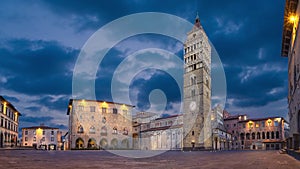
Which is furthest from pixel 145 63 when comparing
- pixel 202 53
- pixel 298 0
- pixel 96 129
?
pixel 202 53

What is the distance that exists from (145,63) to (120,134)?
4326cm

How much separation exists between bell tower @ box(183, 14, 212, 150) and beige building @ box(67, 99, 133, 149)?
15126mm

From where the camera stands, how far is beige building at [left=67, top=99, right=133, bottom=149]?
58406mm

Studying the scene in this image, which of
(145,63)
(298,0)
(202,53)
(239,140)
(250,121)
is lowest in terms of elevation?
(239,140)

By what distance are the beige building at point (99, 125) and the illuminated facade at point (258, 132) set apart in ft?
129

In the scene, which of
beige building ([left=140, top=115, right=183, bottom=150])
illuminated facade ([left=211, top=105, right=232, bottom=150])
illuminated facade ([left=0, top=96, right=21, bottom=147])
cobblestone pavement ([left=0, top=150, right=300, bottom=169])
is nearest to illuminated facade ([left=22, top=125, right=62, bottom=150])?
illuminated facade ([left=0, top=96, right=21, bottom=147])

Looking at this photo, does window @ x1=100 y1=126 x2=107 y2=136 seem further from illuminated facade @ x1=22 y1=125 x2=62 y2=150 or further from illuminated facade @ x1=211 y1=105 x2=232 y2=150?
illuminated facade @ x1=22 y1=125 x2=62 y2=150

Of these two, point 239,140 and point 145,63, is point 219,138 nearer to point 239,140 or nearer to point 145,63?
point 239,140

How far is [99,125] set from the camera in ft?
201

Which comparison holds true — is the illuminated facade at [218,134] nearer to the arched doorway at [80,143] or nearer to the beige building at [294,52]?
the arched doorway at [80,143]

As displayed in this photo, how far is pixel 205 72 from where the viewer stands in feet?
226

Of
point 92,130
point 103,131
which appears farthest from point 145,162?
point 103,131

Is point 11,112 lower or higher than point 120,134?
higher

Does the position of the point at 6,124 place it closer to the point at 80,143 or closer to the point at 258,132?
the point at 80,143
